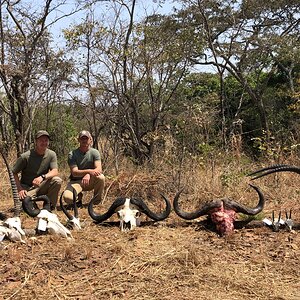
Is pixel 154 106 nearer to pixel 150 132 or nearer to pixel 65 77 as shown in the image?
pixel 150 132

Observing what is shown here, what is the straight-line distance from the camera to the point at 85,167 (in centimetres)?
729

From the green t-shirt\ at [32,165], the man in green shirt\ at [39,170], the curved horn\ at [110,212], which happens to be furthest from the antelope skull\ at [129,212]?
the green t-shirt\ at [32,165]

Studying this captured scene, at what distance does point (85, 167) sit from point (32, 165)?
0.89 meters

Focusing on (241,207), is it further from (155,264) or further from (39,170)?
(39,170)

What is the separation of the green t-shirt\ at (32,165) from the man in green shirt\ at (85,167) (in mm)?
432

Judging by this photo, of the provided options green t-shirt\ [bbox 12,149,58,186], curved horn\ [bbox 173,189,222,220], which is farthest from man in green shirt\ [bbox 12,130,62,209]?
curved horn\ [bbox 173,189,222,220]

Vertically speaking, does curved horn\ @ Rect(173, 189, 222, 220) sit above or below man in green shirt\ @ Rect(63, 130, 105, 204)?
below

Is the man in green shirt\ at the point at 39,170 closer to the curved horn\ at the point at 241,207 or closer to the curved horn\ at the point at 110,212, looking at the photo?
the curved horn\ at the point at 110,212

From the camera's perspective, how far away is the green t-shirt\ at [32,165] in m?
6.71

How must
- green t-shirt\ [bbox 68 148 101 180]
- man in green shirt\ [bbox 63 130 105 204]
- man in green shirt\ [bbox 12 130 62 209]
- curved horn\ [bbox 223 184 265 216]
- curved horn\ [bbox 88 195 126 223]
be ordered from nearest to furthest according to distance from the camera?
curved horn\ [bbox 223 184 265 216]
curved horn\ [bbox 88 195 126 223]
man in green shirt\ [bbox 12 130 62 209]
man in green shirt\ [bbox 63 130 105 204]
green t-shirt\ [bbox 68 148 101 180]

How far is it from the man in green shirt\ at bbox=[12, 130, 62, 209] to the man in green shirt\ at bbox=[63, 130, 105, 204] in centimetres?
33

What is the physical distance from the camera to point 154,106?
11062mm

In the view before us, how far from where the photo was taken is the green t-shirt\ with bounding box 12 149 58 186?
671 centimetres

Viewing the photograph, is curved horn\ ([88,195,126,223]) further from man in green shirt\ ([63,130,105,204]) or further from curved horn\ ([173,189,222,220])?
man in green shirt\ ([63,130,105,204])
